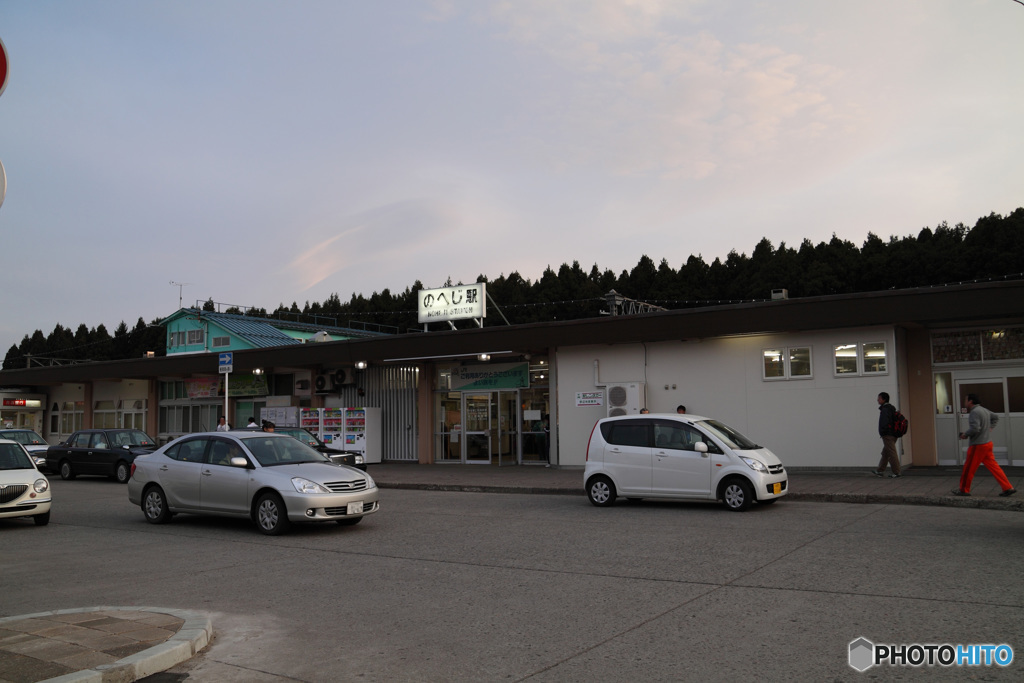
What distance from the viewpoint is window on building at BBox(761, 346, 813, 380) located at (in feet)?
64.0

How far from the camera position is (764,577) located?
26.1ft

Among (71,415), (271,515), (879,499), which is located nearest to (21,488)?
(271,515)

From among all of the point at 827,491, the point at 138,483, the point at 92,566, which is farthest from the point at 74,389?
the point at 827,491

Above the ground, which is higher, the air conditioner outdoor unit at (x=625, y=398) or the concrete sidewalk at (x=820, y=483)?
the air conditioner outdoor unit at (x=625, y=398)

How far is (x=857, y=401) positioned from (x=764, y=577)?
1215 cm

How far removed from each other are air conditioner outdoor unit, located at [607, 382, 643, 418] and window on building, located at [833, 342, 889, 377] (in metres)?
5.11

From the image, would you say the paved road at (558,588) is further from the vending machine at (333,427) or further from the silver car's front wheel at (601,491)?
the vending machine at (333,427)

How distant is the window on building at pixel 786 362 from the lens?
19.5 m

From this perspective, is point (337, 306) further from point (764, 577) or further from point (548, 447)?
point (764, 577)

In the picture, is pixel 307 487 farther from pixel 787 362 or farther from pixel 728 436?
pixel 787 362

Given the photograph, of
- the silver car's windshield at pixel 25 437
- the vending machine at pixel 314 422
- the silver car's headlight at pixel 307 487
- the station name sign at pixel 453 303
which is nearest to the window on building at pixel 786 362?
the station name sign at pixel 453 303

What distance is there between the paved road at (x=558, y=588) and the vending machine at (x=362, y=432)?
13.6 meters

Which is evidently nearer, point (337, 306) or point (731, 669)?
point (731, 669)

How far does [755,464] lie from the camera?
1315 centimetres
